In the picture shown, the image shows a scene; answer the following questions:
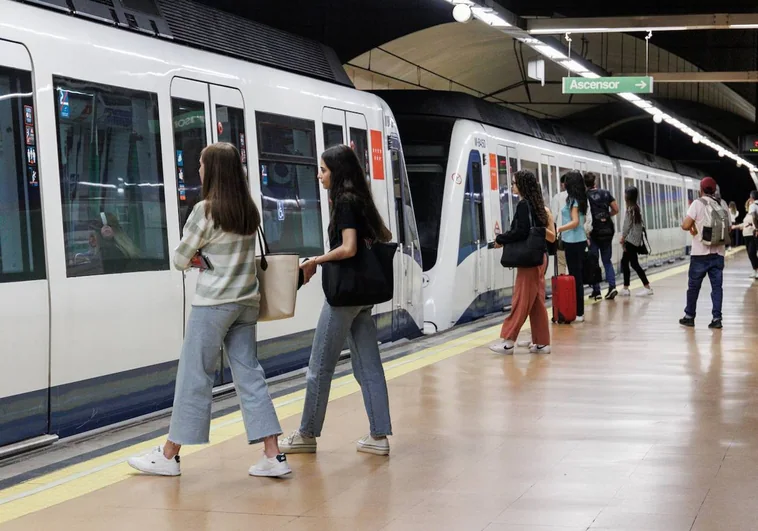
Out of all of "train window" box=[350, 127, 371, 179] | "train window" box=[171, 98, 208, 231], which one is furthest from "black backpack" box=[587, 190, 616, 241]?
"train window" box=[171, 98, 208, 231]

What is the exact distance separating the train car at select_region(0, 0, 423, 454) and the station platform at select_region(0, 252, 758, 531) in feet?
1.87

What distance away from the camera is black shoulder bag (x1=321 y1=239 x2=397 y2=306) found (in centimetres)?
632

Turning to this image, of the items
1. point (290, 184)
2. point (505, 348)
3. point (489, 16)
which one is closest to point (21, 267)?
point (290, 184)

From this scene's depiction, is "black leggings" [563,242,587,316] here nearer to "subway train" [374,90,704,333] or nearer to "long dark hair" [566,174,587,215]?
"long dark hair" [566,174,587,215]

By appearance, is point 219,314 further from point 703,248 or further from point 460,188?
point 460,188

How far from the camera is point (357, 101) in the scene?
37.3 ft

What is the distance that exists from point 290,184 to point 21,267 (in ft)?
12.0

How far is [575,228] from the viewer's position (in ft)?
46.8

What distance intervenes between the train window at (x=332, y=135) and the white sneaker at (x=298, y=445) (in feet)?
14.1

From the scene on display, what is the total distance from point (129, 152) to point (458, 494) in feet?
10.6

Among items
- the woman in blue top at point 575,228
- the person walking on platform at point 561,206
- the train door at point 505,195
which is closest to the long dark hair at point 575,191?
the woman in blue top at point 575,228

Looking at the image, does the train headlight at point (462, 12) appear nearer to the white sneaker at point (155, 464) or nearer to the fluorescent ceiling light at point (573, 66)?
the fluorescent ceiling light at point (573, 66)

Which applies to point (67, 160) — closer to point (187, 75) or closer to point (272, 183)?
point (187, 75)

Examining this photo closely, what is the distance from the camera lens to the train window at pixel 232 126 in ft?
28.4
